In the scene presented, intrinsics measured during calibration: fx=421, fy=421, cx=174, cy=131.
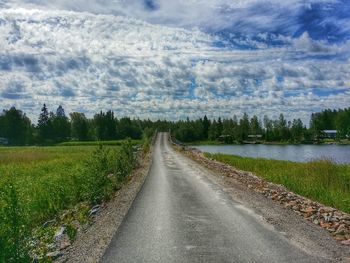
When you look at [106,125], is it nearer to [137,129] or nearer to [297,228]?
[137,129]

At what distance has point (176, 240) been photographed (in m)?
9.23

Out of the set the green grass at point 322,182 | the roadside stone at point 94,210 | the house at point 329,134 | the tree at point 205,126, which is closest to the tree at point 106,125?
the tree at point 205,126

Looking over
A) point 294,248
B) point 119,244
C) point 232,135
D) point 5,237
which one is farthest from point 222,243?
point 232,135

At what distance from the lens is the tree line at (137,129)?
5659 inches

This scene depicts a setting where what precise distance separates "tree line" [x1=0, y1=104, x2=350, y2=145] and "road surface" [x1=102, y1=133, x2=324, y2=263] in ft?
372

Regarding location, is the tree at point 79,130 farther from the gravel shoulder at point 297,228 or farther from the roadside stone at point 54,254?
the roadside stone at point 54,254

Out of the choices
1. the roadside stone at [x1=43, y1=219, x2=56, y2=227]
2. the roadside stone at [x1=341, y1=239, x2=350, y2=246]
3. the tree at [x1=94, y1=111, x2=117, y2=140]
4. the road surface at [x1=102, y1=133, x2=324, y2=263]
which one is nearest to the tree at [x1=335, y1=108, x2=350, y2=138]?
the tree at [x1=94, y1=111, x2=117, y2=140]

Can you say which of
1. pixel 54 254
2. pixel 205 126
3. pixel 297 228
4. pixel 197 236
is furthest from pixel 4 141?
pixel 297 228

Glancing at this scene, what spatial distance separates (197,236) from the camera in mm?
9625

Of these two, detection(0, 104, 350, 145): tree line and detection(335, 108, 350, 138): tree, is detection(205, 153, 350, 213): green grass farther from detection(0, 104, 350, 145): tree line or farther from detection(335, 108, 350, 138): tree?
detection(335, 108, 350, 138): tree

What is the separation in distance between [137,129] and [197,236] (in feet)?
544

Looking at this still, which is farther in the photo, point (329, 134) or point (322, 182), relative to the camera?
point (329, 134)

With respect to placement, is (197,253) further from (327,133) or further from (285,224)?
(327,133)

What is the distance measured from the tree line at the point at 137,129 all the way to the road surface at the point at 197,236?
11349 centimetres
